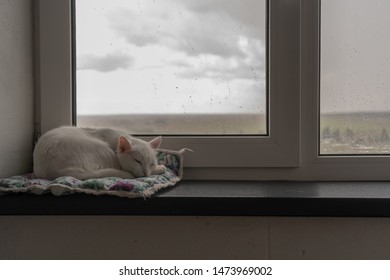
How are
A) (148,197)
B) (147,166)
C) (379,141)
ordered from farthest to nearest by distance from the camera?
(379,141)
(147,166)
(148,197)

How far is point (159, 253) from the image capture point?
897mm

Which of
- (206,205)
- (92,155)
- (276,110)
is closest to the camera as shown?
(206,205)

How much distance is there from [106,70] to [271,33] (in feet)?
1.60

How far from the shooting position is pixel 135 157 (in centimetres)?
100

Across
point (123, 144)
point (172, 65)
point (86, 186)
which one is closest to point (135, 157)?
point (123, 144)

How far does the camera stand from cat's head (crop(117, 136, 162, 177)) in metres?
1.00

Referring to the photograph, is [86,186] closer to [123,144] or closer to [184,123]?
[123,144]

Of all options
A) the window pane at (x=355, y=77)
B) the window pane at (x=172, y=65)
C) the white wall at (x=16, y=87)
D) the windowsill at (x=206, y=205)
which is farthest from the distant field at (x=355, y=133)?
the white wall at (x=16, y=87)

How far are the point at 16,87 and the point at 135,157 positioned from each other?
37 centimetres

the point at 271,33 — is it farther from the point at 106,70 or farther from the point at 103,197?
the point at 103,197

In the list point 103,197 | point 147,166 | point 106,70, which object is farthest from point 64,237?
point 106,70

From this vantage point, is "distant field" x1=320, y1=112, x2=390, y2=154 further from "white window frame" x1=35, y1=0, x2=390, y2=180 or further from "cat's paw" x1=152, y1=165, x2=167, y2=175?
"cat's paw" x1=152, y1=165, x2=167, y2=175

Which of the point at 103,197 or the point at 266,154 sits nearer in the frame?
the point at 103,197

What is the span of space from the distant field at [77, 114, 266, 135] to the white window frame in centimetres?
4
